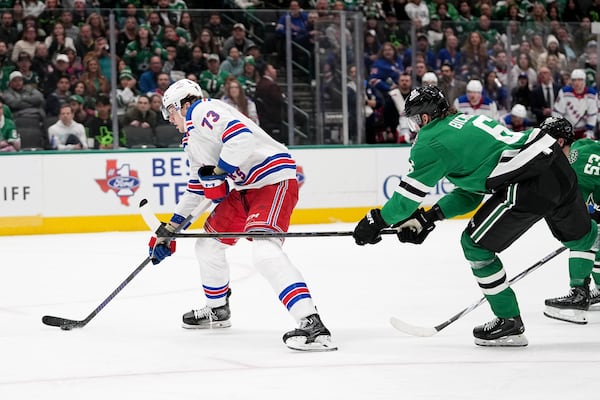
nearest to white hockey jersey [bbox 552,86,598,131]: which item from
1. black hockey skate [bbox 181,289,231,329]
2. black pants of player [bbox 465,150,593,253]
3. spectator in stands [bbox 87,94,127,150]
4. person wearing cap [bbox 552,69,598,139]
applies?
person wearing cap [bbox 552,69,598,139]

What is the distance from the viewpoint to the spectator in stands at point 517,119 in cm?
1070

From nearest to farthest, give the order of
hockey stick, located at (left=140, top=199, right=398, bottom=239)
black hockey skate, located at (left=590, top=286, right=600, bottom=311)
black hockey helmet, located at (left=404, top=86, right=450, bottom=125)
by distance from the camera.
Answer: black hockey helmet, located at (left=404, top=86, right=450, bottom=125) → hockey stick, located at (left=140, top=199, right=398, bottom=239) → black hockey skate, located at (left=590, top=286, right=600, bottom=311)

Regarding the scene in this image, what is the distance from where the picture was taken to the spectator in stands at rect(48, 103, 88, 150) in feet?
30.6

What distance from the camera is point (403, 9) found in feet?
40.7

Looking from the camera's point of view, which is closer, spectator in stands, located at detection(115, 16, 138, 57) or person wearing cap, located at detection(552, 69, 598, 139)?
spectator in stands, located at detection(115, 16, 138, 57)

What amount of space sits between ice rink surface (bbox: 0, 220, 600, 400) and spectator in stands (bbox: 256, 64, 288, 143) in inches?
100

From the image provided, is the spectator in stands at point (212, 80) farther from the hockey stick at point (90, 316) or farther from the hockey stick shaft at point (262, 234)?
the hockey stick shaft at point (262, 234)

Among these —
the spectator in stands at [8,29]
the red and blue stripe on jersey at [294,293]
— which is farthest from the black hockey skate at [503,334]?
the spectator in stands at [8,29]

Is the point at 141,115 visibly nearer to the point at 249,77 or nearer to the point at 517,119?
the point at 249,77

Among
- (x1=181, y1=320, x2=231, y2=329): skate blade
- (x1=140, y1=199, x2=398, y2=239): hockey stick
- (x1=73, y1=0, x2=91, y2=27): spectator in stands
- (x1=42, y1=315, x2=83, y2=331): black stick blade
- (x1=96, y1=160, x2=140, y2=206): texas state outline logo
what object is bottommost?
(x1=96, y1=160, x2=140, y2=206): texas state outline logo

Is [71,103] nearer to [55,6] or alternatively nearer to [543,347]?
[55,6]

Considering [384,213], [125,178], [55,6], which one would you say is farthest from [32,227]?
[384,213]

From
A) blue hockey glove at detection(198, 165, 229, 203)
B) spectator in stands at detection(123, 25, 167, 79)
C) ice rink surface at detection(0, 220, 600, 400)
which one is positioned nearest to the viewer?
ice rink surface at detection(0, 220, 600, 400)

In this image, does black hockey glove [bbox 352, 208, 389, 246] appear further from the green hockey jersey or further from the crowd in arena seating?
the crowd in arena seating
